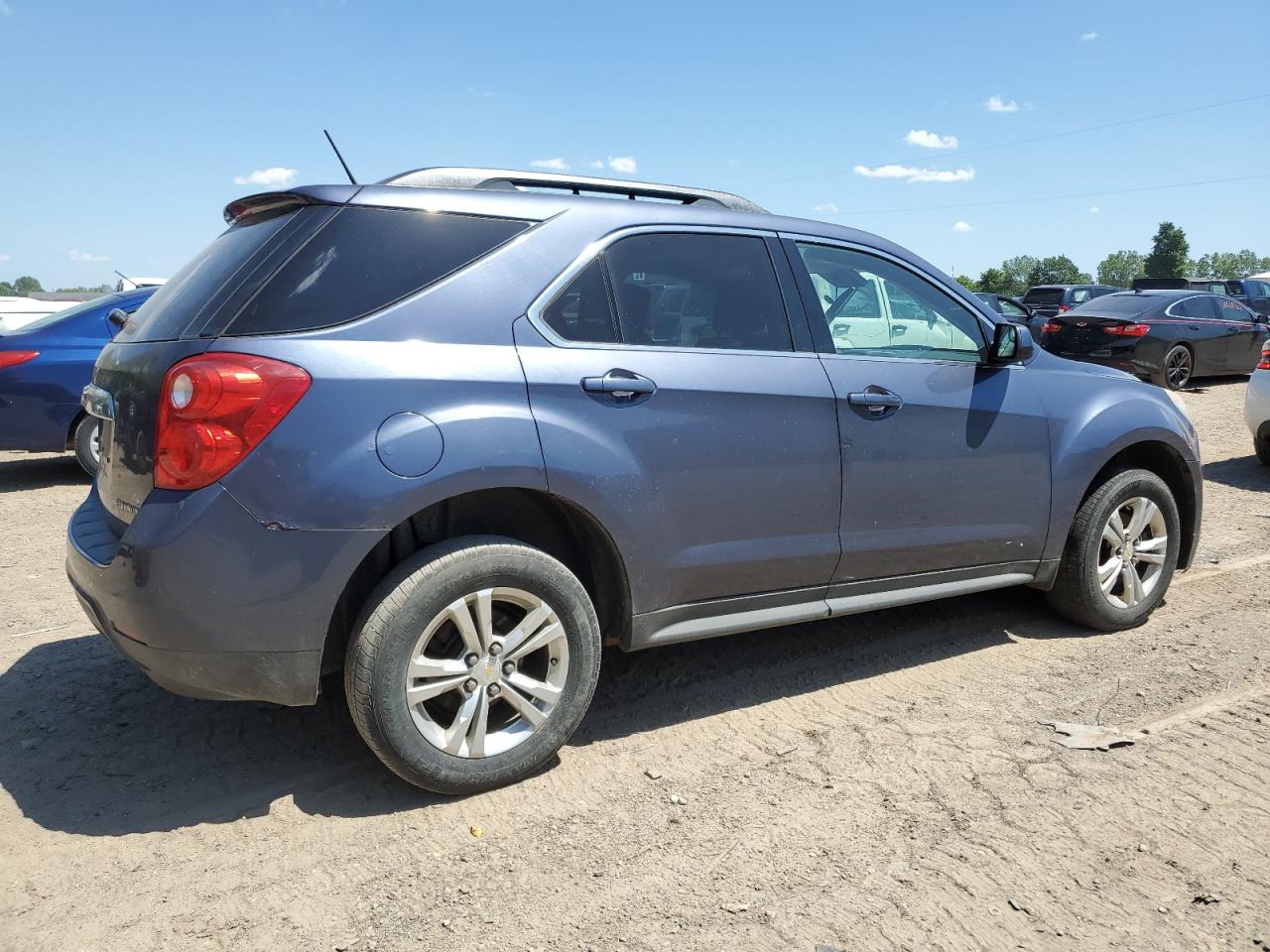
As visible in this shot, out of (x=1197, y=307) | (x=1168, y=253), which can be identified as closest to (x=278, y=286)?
(x=1197, y=307)

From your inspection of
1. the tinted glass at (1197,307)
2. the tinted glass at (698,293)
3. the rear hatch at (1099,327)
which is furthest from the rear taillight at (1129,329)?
the tinted glass at (698,293)

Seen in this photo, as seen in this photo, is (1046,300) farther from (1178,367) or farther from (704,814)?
(704,814)

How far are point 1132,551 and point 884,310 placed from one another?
180 cm

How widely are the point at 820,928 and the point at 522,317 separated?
75.6 inches

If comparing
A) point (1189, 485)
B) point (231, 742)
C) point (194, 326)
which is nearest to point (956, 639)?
point (1189, 485)

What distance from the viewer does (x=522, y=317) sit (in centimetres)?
316

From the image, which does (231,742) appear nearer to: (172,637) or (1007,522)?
(172,637)

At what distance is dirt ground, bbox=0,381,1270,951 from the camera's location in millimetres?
2537

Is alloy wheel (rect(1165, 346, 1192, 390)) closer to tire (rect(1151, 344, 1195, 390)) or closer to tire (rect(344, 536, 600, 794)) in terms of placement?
tire (rect(1151, 344, 1195, 390))

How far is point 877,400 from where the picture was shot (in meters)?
3.83

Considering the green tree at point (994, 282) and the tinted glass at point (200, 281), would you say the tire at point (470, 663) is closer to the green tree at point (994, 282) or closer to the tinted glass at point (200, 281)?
the tinted glass at point (200, 281)

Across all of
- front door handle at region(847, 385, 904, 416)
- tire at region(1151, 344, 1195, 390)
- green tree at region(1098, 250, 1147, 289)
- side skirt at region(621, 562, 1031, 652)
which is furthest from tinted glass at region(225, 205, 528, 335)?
green tree at region(1098, 250, 1147, 289)

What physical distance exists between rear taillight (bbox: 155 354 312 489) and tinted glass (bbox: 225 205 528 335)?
0.15 m

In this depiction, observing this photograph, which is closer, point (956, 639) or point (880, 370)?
point (880, 370)
